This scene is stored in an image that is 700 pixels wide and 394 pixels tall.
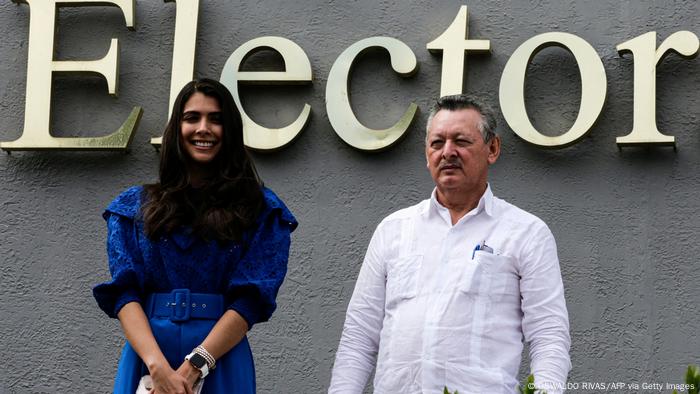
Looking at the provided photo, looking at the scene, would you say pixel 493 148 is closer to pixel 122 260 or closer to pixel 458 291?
pixel 458 291

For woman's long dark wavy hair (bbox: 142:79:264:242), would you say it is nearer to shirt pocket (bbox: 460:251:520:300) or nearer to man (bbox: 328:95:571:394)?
man (bbox: 328:95:571:394)

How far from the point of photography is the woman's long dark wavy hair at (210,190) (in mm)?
3463

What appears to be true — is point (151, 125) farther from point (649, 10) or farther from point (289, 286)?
point (649, 10)

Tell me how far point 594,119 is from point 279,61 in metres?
1.40

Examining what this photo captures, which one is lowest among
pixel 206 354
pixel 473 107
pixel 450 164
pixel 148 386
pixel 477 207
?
pixel 148 386

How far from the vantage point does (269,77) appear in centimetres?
527

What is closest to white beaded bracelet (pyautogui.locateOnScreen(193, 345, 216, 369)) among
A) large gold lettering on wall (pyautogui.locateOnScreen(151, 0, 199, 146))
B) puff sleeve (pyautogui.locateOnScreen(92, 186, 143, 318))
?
puff sleeve (pyautogui.locateOnScreen(92, 186, 143, 318))

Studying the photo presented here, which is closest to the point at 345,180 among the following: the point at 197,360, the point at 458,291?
the point at 458,291

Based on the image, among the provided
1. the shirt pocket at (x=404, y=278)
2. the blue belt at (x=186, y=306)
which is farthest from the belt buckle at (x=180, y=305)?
the shirt pocket at (x=404, y=278)

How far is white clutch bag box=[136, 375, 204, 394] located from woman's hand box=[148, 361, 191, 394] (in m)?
0.04

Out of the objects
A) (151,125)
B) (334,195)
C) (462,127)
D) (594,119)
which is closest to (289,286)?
(334,195)

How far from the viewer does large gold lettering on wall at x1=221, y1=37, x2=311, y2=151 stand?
17.1 ft

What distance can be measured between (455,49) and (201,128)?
74.5 inches

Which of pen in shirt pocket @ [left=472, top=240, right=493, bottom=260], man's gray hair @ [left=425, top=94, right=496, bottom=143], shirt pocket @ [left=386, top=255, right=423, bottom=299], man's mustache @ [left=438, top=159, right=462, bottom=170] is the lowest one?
shirt pocket @ [left=386, top=255, right=423, bottom=299]
